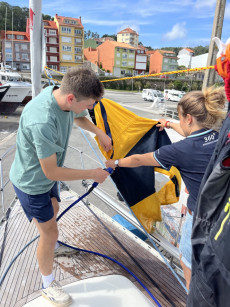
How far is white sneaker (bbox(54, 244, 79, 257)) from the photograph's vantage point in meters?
3.08

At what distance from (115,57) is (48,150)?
64.5m

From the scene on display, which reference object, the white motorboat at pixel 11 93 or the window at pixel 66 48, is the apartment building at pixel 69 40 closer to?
the window at pixel 66 48

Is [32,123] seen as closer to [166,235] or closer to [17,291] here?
[17,291]

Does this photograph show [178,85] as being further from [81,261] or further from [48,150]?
[48,150]

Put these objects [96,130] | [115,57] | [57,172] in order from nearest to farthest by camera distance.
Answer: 1. [57,172]
2. [96,130]
3. [115,57]

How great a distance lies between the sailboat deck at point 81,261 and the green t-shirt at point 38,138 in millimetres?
1194

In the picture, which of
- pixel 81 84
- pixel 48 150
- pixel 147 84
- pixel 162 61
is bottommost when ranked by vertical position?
pixel 48 150

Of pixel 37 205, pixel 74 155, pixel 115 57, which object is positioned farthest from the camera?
pixel 115 57

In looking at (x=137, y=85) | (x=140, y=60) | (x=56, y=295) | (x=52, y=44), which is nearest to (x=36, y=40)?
(x=56, y=295)

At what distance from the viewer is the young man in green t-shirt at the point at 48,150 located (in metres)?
1.87

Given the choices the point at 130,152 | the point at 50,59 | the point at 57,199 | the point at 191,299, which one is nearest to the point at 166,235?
the point at 130,152

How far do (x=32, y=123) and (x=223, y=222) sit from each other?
1428 mm

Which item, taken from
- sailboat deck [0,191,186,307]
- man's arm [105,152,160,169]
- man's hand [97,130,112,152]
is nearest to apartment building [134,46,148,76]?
sailboat deck [0,191,186,307]

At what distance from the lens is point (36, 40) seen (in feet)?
13.1
